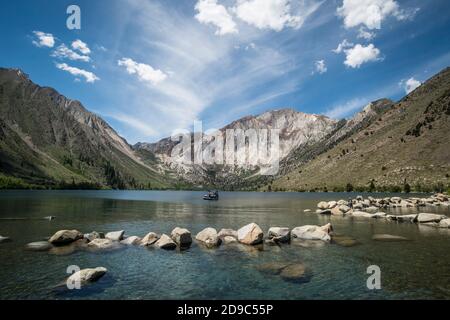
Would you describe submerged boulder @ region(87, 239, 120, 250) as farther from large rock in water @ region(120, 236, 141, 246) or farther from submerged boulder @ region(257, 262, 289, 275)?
submerged boulder @ region(257, 262, 289, 275)

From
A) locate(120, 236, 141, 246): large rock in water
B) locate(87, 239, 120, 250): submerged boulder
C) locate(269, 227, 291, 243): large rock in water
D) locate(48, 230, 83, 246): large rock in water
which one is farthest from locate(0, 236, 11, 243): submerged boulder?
locate(269, 227, 291, 243): large rock in water

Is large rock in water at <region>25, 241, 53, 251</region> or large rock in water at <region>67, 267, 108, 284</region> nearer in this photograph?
large rock in water at <region>67, 267, 108, 284</region>

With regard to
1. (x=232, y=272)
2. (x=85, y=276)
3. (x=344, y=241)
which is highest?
(x=85, y=276)

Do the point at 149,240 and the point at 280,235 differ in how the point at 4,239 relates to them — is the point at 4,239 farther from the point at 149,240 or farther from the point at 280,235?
the point at 280,235

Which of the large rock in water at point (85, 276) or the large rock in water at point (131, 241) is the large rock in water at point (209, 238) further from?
the large rock in water at point (85, 276)

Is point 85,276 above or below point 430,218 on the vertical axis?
below

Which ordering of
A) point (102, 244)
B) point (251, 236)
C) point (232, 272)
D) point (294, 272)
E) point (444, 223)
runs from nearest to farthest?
point (294, 272) → point (232, 272) → point (102, 244) → point (251, 236) → point (444, 223)

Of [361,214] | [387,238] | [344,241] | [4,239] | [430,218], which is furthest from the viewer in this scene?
[361,214]

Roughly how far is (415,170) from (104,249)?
209350 millimetres

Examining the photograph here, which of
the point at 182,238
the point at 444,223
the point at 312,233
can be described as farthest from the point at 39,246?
the point at 444,223

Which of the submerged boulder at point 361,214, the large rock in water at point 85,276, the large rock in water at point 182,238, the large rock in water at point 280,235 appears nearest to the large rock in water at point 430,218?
the submerged boulder at point 361,214

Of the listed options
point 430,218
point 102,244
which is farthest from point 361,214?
point 102,244

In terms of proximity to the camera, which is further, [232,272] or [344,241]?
[344,241]
